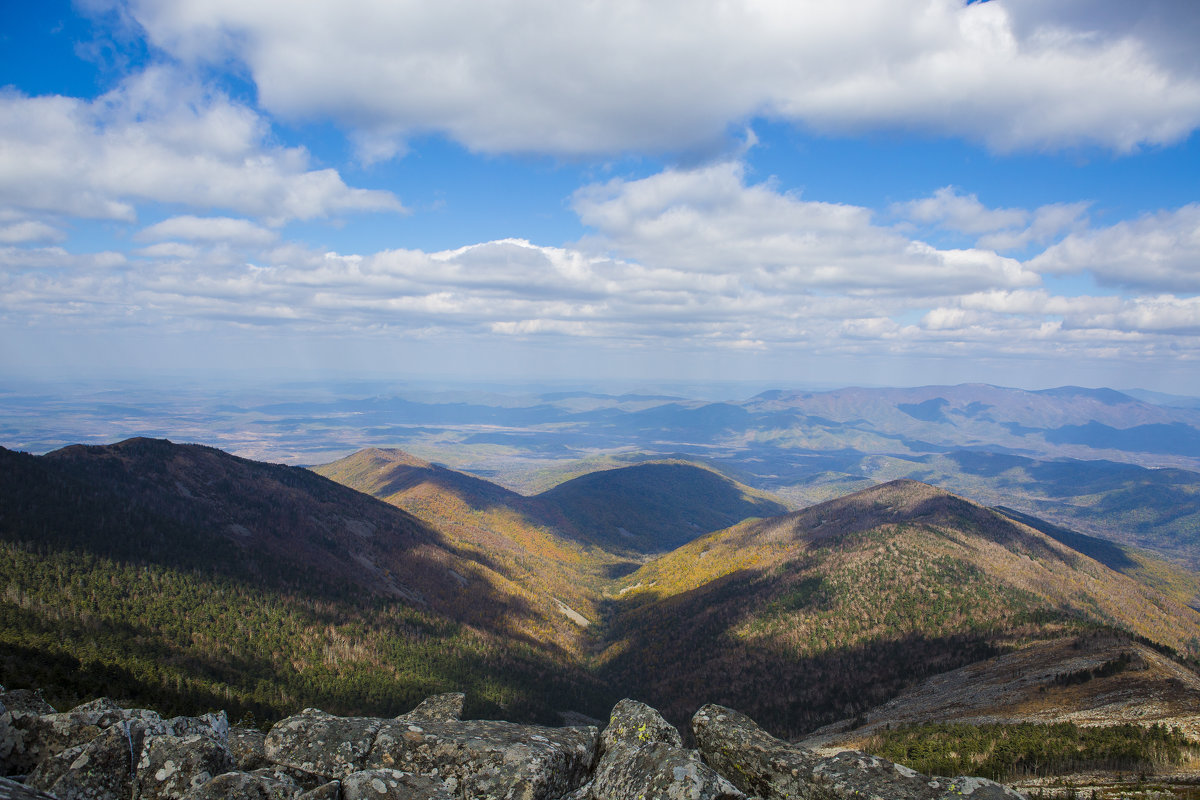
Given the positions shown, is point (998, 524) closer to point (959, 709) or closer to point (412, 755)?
point (959, 709)

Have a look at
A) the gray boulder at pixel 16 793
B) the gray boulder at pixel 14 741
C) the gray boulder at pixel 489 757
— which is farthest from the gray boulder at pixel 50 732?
the gray boulder at pixel 489 757

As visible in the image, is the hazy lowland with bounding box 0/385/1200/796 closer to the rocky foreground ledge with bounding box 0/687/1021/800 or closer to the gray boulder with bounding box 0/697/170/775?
the rocky foreground ledge with bounding box 0/687/1021/800

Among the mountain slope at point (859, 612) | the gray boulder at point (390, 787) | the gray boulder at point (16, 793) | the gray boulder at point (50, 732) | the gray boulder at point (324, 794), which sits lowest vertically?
the mountain slope at point (859, 612)

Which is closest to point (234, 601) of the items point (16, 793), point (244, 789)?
point (244, 789)

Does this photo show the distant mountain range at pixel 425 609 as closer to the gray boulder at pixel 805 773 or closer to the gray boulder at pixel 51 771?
the gray boulder at pixel 51 771

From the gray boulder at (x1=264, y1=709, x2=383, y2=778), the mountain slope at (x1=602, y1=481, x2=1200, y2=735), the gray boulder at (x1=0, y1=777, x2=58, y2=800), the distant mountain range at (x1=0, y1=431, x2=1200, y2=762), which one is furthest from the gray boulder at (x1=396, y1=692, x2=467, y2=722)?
the mountain slope at (x1=602, y1=481, x2=1200, y2=735)

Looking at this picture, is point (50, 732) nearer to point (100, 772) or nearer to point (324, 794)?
point (100, 772)
